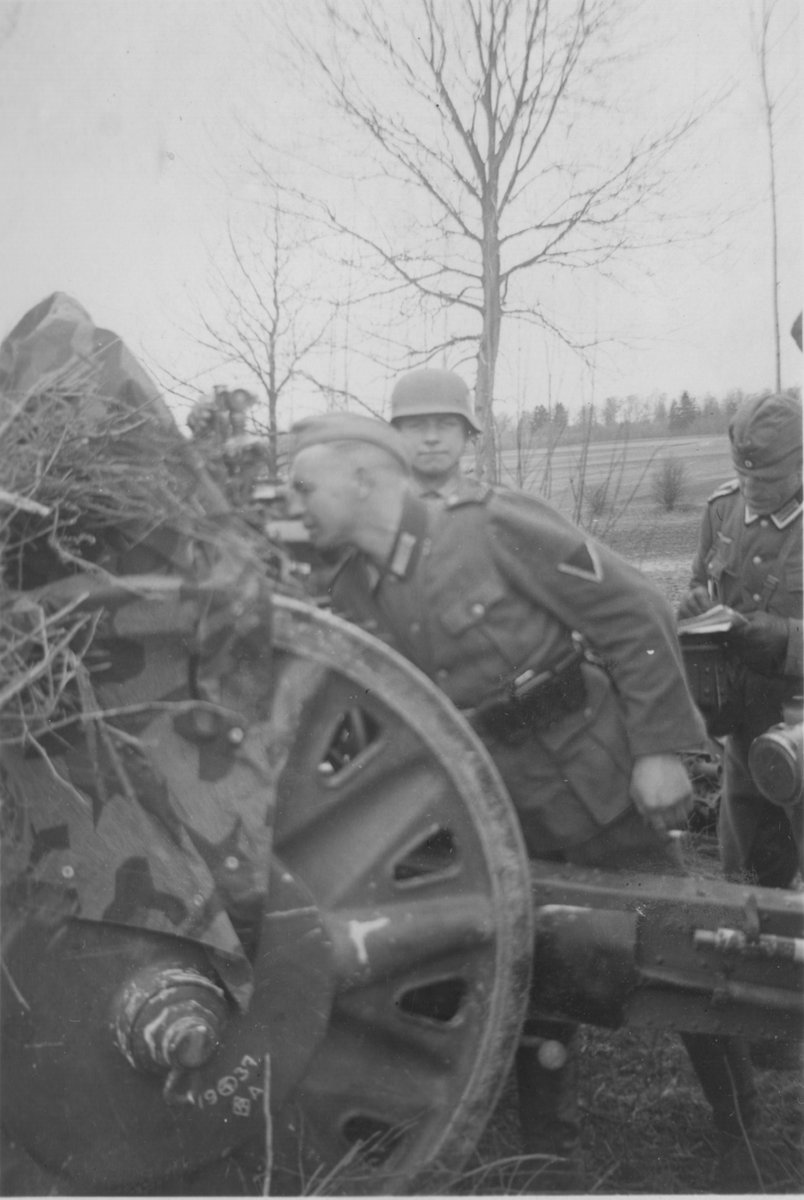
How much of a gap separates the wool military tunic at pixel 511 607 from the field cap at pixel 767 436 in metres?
0.76

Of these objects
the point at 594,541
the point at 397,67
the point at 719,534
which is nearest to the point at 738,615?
the point at 719,534

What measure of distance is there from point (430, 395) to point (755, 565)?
1589 millimetres

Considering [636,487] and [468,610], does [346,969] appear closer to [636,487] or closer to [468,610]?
[468,610]

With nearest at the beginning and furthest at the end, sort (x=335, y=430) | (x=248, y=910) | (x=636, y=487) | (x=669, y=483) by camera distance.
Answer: (x=248, y=910), (x=335, y=430), (x=636, y=487), (x=669, y=483)

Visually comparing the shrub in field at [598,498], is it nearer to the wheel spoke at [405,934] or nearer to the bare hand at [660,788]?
the bare hand at [660,788]

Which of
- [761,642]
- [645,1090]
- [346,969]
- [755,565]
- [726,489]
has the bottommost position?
[645,1090]

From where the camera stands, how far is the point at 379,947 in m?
2.18

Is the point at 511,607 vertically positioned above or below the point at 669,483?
below

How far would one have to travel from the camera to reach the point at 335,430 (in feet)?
7.70

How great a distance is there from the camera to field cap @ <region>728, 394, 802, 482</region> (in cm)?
301

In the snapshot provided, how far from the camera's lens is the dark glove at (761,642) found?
10.5ft

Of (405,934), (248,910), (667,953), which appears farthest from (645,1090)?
(248,910)

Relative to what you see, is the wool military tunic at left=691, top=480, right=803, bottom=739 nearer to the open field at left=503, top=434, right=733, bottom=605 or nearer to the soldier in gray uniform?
the open field at left=503, top=434, right=733, bottom=605

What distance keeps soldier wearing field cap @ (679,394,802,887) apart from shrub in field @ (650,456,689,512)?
0.19 meters
